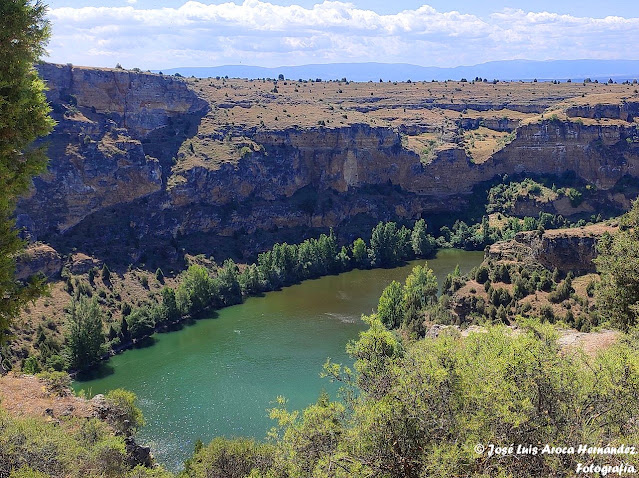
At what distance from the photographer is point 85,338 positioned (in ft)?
131

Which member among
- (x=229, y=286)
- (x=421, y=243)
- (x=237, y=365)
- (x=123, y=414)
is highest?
(x=123, y=414)

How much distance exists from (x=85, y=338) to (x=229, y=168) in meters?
34.7

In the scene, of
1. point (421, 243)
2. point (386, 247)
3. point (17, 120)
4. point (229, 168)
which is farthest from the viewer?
point (229, 168)

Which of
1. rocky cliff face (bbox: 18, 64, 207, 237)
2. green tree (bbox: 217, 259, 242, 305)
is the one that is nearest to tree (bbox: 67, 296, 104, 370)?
green tree (bbox: 217, 259, 242, 305)

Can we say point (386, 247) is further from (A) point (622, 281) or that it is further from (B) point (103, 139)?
(A) point (622, 281)

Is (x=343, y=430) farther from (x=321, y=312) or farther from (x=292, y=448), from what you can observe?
(x=321, y=312)

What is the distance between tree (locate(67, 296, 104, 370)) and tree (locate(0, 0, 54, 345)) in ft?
101

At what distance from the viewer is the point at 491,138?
276 feet

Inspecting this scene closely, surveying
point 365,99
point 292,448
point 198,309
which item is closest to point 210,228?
point 198,309

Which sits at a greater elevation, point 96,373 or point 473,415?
point 473,415

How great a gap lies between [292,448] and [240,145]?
6445cm

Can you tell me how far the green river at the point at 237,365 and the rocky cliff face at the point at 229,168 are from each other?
15.9 metres

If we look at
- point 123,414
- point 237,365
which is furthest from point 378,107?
point 123,414

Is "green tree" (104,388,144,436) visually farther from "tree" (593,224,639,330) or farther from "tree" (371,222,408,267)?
"tree" (371,222,408,267)
